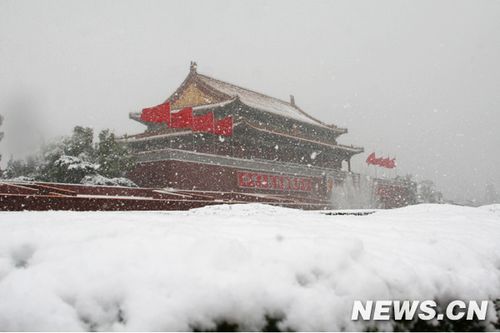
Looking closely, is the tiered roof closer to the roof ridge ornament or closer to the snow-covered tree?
the roof ridge ornament

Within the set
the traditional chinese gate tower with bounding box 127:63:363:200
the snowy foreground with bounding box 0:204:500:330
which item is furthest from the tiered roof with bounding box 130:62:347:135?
the snowy foreground with bounding box 0:204:500:330

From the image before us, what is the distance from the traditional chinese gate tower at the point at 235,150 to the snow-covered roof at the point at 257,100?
0.26 ft

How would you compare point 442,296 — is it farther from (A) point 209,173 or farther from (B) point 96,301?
(A) point 209,173

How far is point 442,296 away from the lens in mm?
1762

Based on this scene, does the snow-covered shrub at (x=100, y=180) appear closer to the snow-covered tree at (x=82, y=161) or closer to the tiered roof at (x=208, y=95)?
the snow-covered tree at (x=82, y=161)

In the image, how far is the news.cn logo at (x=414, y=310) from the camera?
1.55 m

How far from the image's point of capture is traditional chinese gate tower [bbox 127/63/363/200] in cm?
1495

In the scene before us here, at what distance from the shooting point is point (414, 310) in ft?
5.46

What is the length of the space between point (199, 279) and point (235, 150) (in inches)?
641

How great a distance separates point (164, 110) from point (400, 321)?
49.4 ft

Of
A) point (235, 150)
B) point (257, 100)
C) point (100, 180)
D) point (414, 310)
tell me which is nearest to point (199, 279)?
point (414, 310)

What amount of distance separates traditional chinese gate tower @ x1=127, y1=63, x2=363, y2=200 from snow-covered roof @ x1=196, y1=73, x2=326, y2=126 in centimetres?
8

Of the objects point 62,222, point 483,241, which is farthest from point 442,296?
point 62,222

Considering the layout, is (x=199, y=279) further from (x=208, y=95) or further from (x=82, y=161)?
(x=208, y=95)
